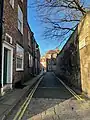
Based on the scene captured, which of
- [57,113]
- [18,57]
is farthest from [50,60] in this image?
[57,113]

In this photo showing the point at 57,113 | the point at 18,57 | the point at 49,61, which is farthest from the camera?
the point at 49,61

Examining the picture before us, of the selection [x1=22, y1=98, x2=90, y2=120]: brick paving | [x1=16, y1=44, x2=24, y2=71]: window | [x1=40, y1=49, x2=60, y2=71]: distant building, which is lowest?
[x1=22, y1=98, x2=90, y2=120]: brick paving

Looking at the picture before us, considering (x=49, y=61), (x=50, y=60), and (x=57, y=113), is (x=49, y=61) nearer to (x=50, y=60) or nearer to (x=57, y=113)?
(x=50, y=60)

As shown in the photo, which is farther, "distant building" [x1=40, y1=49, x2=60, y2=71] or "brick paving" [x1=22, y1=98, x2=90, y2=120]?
"distant building" [x1=40, y1=49, x2=60, y2=71]

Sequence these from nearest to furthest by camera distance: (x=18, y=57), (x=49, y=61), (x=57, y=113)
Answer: (x=57, y=113), (x=18, y=57), (x=49, y=61)

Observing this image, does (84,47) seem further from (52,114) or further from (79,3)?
(79,3)

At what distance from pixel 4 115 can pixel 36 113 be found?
4.17ft

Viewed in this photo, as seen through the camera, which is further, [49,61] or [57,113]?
[49,61]

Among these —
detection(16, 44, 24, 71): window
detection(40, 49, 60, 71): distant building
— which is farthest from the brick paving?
detection(40, 49, 60, 71): distant building

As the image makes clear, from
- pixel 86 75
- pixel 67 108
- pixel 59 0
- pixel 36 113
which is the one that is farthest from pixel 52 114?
pixel 59 0

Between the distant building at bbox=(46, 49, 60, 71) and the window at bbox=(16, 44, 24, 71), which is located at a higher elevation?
the distant building at bbox=(46, 49, 60, 71)

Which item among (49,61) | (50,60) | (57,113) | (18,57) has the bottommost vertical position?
(57,113)

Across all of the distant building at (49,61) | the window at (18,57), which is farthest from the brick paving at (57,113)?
the distant building at (49,61)

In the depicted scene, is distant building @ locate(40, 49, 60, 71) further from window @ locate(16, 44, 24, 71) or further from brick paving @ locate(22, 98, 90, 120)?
brick paving @ locate(22, 98, 90, 120)
